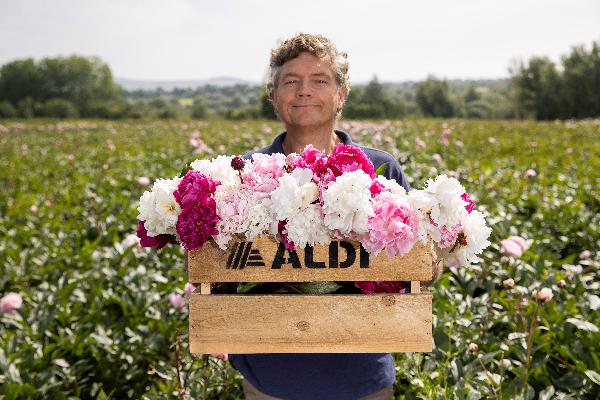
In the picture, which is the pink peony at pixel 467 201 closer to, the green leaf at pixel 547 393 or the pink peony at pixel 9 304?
the green leaf at pixel 547 393

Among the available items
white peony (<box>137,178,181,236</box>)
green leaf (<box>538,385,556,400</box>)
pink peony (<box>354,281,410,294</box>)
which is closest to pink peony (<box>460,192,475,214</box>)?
pink peony (<box>354,281,410,294</box>)

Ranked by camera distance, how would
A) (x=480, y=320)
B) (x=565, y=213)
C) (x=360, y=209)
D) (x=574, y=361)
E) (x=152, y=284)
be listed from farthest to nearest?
(x=565, y=213) → (x=152, y=284) → (x=480, y=320) → (x=574, y=361) → (x=360, y=209)

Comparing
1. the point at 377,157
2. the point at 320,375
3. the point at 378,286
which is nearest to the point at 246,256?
the point at 378,286

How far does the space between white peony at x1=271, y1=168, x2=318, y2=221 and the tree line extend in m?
7.28

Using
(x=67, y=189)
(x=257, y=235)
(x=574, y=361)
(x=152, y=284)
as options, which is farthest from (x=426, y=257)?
(x=67, y=189)

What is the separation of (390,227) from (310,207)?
0.17 m

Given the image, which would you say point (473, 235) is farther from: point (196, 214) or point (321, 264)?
point (196, 214)

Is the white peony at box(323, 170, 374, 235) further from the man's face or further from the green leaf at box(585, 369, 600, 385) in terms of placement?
the green leaf at box(585, 369, 600, 385)

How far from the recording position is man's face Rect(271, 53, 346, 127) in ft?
5.78

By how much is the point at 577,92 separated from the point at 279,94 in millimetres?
42748

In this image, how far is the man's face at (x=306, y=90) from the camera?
1.76 m

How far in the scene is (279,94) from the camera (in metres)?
1.80

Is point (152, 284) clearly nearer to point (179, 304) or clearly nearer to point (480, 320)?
point (179, 304)

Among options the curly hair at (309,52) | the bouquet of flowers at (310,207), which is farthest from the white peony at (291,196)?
the curly hair at (309,52)
